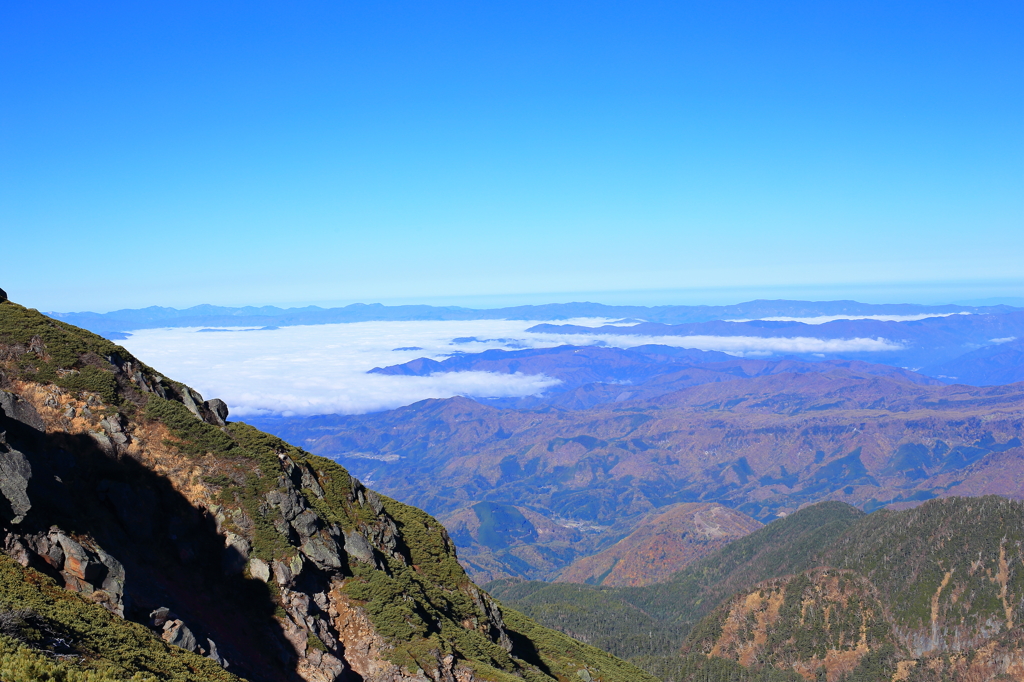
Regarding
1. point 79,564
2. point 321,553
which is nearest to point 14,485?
point 79,564

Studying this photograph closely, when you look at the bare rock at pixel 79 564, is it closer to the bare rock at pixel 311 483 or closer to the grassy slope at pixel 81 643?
the grassy slope at pixel 81 643

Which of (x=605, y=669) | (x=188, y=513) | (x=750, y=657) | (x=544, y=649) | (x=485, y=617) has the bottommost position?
(x=750, y=657)

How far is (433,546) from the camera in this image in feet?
216

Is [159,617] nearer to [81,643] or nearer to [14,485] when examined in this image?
[81,643]

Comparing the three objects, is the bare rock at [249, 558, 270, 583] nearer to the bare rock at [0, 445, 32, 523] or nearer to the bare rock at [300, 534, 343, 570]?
the bare rock at [300, 534, 343, 570]

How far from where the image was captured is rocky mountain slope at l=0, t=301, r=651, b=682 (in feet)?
93.2

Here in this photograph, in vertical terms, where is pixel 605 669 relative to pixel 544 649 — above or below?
below

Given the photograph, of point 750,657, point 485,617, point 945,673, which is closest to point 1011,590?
point 945,673

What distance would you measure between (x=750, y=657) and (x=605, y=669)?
13974cm

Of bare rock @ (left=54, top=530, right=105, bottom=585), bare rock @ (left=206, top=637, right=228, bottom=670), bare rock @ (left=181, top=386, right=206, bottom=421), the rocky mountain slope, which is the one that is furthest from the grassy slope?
bare rock @ (left=181, top=386, right=206, bottom=421)

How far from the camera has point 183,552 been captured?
4134 centimetres

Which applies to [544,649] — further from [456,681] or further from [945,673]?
[945,673]

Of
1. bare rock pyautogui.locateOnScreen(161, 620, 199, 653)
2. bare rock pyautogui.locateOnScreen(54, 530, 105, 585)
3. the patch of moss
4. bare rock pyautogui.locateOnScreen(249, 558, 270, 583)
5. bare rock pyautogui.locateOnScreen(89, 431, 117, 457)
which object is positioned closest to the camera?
bare rock pyautogui.locateOnScreen(54, 530, 105, 585)

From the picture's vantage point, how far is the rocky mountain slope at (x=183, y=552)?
28406 millimetres
